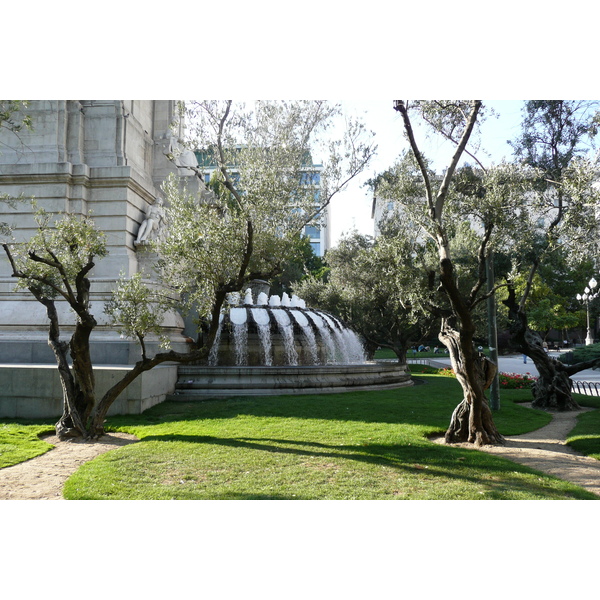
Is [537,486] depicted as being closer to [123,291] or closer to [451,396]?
[123,291]

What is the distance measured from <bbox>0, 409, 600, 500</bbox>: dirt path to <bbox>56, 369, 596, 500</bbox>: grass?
292 millimetres

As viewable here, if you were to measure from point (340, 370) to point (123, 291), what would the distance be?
601 cm

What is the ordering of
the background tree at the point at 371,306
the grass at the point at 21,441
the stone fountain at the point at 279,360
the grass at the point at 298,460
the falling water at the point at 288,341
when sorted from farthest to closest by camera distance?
1. the background tree at the point at 371,306
2. the falling water at the point at 288,341
3. the stone fountain at the point at 279,360
4. the grass at the point at 21,441
5. the grass at the point at 298,460

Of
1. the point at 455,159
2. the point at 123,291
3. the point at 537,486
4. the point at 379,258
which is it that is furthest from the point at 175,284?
the point at 537,486

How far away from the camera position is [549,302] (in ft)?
126

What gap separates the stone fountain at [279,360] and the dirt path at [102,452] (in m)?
3.38

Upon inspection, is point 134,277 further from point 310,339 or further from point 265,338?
point 310,339

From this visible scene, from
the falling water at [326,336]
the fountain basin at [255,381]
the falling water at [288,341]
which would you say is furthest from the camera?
the falling water at [326,336]

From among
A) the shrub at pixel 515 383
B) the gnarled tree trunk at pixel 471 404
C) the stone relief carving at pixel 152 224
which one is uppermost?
the stone relief carving at pixel 152 224

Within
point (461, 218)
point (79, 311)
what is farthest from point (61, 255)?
point (461, 218)

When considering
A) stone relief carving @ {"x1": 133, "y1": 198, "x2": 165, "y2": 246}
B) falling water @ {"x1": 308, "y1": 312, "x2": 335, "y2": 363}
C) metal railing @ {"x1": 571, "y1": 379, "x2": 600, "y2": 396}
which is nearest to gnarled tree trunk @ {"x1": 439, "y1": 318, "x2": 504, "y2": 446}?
metal railing @ {"x1": 571, "y1": 379, "x2": 600, "y2": 396}

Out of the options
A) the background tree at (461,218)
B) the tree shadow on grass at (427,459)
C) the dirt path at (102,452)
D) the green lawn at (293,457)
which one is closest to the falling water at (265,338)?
the green lawn at (293,457)

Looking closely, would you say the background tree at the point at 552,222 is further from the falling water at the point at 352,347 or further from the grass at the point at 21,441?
the grass at the point at 21,441

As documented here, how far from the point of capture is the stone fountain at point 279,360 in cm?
1173
